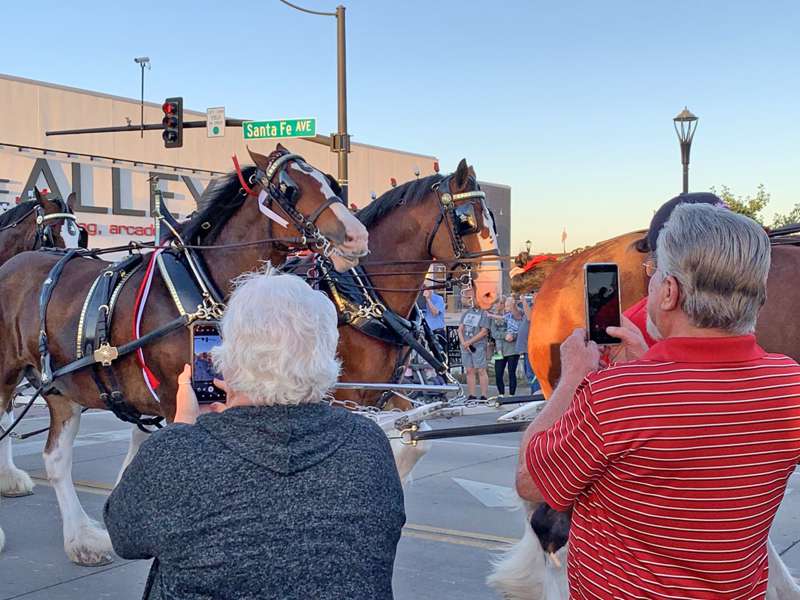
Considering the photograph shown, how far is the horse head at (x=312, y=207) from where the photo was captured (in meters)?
4.96

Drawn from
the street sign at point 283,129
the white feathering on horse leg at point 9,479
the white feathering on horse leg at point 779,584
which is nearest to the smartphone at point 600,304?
the white feathering on horse leg at point 779,584

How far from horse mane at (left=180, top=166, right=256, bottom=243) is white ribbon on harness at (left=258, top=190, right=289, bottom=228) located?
0.59 feet

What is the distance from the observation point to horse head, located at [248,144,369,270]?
496 centimetres

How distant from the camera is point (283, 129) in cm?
1466

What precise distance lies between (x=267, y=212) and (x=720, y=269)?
11.9 feet

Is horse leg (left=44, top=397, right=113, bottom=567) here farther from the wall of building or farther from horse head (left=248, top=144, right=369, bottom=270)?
the wall of building

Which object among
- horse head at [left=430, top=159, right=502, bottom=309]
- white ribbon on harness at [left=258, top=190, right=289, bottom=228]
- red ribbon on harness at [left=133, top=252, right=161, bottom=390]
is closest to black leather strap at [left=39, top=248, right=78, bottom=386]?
red ribbon on harness at [left=133, top=252, right=161, bottom=390]

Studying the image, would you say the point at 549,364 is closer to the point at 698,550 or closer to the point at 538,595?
the point at 538,595

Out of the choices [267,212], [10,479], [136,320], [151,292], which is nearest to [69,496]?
[136,320]

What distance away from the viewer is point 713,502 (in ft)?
6.10

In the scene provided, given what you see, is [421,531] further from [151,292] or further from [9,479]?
[9,479]

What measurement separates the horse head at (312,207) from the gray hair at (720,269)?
3.21m

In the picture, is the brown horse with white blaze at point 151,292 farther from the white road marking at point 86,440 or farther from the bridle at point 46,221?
the white road marking at point 86,440

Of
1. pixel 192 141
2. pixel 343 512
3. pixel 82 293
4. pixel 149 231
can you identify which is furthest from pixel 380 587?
pixel 192 141
